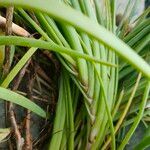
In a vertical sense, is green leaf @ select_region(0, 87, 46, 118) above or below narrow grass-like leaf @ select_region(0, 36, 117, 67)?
above

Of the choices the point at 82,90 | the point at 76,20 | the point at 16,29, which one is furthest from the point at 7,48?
the point at 76,20

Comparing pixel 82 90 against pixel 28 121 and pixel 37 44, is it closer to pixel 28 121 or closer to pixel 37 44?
pixel 28 121

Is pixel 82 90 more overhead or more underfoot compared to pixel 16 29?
more underfoot

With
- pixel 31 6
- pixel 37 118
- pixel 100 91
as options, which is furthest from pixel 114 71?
pixel 31 6

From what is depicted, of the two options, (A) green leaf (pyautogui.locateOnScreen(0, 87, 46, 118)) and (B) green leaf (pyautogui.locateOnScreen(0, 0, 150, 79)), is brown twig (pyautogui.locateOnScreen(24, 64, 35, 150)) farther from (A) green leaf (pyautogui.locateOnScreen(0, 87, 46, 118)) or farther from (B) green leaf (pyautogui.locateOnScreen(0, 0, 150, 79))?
(B) green leaf (pyautogui.locateOnScreen(0, 0, 150, 79))

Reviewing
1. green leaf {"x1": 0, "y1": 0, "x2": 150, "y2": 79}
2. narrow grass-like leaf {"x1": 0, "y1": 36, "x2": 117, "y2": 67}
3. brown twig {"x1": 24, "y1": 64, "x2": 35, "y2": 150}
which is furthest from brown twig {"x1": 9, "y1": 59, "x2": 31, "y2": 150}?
green leaf {"x1": 0, "y1": 0, "x2": 150, "y2": 79}

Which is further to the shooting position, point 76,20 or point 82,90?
point 82,90

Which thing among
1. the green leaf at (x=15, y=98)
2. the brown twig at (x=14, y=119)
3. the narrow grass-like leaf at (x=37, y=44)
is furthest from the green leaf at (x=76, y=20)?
the brown twig at (x=14, y=119)

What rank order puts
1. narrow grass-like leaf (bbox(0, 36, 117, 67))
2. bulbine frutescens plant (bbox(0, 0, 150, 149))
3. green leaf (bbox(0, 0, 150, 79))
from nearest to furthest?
green leaf (bbox(0, 0, 150, 79))
narrow grass-like leaf (bbox(0, 36, 117, 67))
bulbine frutescens plant (bbox(0, 0, 150, 149))

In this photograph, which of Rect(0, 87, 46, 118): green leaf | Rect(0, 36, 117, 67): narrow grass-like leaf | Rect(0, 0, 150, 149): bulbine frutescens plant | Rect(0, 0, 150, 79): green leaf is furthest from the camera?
Rect(0, 0, 150, 149): bulbine frutescens plant

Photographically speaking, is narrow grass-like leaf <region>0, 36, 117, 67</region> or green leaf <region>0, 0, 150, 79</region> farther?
narrow grass-like leaf <region>0, 36, 117, 67</region>

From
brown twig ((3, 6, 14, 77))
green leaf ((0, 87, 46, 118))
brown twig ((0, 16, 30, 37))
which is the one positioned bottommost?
green leaf ((0, 87, 46, 118))
